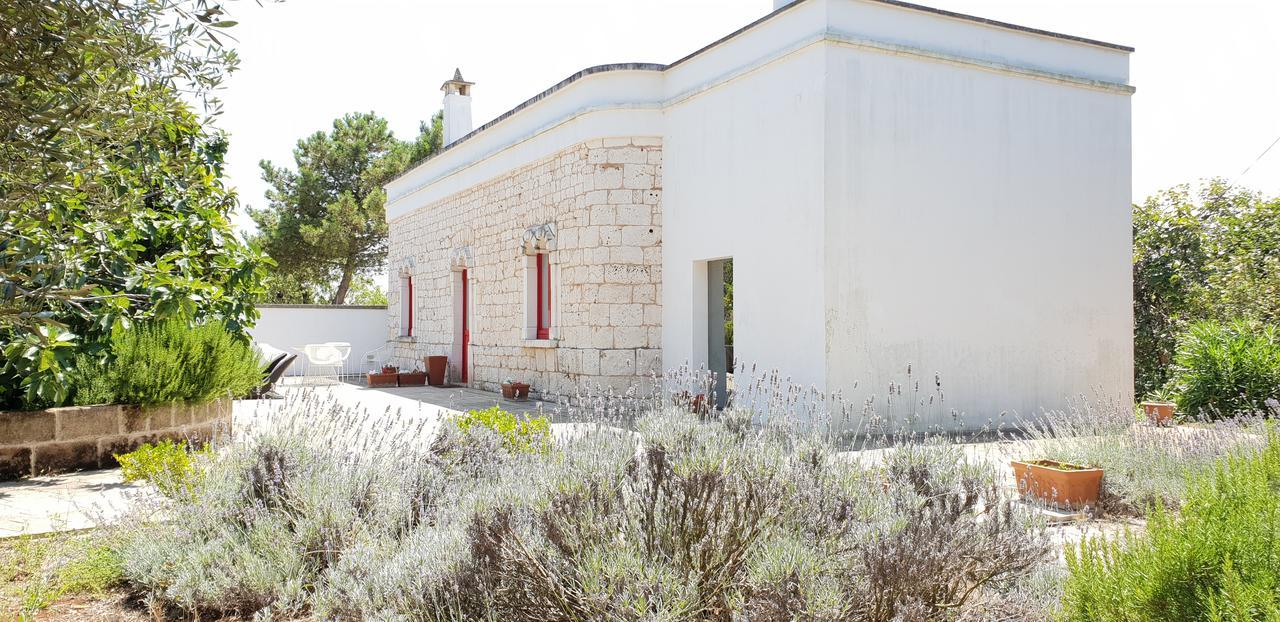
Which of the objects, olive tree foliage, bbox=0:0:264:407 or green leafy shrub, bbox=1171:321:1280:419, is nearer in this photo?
olive tree foliage, bbox=0:0:264:407

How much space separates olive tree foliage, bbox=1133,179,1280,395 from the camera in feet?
38.7

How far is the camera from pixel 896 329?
338 inches

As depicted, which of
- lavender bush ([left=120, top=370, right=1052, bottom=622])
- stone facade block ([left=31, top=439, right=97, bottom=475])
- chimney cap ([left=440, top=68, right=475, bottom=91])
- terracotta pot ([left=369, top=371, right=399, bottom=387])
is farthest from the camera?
chimney cap ([left=440, top=68, right=475, bottom=91])

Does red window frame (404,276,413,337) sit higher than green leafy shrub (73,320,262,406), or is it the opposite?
red window frame (404,276,413,337)

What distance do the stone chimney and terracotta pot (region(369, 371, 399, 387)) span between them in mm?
4807

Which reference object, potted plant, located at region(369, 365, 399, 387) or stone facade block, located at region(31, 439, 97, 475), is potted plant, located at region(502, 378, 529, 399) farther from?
stone facade block, located at region(31, 439, 97, 475)

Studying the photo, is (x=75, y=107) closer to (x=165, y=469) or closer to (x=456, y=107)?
(x=165, y=469)

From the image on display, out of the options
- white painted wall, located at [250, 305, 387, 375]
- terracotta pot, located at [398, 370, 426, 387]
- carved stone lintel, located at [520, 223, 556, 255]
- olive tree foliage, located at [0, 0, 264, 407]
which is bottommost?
terracotta pot, located at [398, 370, 426, 387]

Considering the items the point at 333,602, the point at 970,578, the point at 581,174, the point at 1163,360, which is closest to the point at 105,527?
the point at 333,602

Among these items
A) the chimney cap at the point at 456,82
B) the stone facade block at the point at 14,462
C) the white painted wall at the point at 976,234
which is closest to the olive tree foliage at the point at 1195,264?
the white painted wall at the point at 976,234

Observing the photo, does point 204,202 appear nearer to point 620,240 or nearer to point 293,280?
point 620,240

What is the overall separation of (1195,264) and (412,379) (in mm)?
13119

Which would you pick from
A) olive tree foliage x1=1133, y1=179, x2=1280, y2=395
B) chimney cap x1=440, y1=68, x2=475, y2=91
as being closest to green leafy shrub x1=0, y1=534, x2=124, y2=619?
olive tree foliage x1=1133, y1=179, x2=1280, y2=395

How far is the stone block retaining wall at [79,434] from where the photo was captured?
5.82 metres
